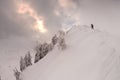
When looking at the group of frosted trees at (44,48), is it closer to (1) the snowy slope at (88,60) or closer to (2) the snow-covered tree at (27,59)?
(2) the snow-covered tree at (27,59)

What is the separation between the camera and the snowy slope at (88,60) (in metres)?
12.8

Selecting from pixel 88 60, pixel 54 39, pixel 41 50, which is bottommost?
pixel 88 60

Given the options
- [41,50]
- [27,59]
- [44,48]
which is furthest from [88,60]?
[27,59]

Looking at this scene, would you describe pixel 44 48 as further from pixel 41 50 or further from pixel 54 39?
pixel 54 39

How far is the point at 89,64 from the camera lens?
13953 mm

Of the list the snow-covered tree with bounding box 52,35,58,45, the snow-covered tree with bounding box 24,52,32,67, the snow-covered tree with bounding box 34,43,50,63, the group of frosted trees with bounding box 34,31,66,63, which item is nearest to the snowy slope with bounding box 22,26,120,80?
the group of frosted trees with bounding box 34,31,66,63

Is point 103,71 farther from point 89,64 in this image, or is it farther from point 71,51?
point 71,51

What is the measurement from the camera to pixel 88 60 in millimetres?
14469

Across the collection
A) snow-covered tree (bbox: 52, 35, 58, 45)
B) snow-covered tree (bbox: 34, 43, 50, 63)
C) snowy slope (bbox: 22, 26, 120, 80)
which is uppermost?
snow-covered tree (bbox: 52, 35, 58, 45)

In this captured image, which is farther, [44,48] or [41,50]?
[41,50]

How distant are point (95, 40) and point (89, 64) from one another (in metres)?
3.43

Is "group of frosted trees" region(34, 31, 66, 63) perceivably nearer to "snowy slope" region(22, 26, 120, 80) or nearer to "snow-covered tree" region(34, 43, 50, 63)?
"snow-covered tree" region(34, 43, 50, 63)

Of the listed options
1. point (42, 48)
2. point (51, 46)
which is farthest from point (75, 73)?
point (42, 48)

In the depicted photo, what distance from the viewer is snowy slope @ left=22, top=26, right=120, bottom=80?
12.8m
